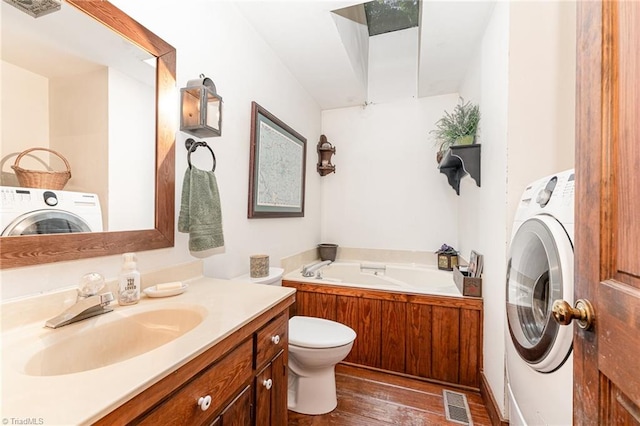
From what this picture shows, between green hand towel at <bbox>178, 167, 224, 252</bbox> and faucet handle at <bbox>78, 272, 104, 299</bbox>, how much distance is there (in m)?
0.35

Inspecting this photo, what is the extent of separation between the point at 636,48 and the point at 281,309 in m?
1.17

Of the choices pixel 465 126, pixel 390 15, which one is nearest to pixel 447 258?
pixel 465 126

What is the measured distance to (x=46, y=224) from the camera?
0.84 meters

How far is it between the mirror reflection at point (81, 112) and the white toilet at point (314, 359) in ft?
2.82

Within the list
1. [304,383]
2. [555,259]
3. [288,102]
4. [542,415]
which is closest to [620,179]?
[555,259]

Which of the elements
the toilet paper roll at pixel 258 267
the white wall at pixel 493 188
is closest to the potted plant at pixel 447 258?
the white wall at pixel 493 188

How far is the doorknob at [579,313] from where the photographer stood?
57 cm

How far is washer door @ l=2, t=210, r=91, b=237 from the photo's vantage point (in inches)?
30.6

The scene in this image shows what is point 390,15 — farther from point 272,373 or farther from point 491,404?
point 491,404

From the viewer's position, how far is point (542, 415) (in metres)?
0.91

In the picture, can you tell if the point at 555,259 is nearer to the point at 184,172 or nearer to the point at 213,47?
the point at 184,172

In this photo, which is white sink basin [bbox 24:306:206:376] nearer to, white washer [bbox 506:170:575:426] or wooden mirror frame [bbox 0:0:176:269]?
wooden mirror frame [bbox 0:0:176:269]

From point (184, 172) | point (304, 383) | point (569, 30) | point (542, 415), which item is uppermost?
point (569, 30)

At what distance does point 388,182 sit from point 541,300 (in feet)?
7.33
